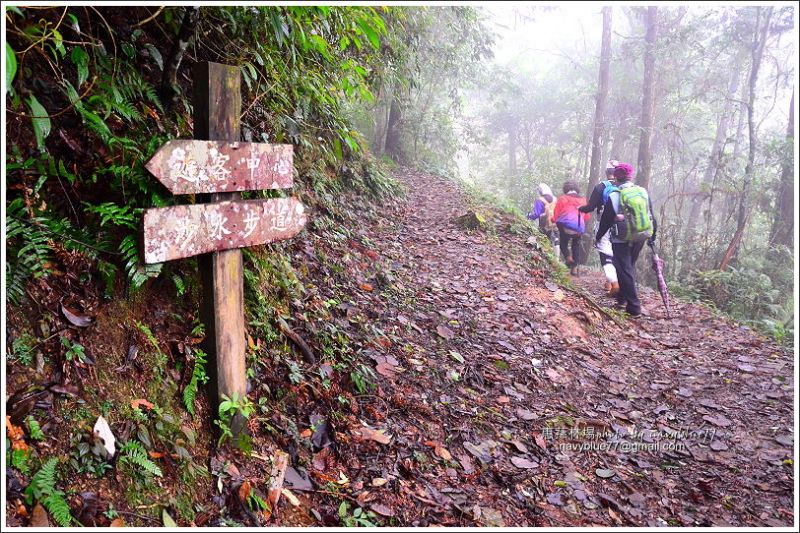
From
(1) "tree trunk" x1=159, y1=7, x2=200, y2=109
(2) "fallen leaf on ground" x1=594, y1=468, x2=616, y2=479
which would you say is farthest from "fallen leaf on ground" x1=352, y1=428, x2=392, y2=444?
(1) "tree trunk" x1=159, y1=7, x2=200, y2=109

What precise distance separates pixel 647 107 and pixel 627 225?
630 cm

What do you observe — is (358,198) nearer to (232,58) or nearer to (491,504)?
(232,58)

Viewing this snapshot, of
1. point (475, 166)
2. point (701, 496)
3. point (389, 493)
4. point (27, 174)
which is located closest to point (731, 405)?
point (701, 496)

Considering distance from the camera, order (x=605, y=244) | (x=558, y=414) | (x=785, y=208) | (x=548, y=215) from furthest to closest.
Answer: (x=548, y=215), (x=785, y=208), (x=605, y=244), (x=558, y=414)

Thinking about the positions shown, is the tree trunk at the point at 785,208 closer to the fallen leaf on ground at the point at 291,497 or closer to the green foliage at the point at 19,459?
the fallen leaf on ground at the point at 291,497

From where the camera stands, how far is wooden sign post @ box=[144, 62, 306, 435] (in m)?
2.34

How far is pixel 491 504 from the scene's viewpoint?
3094 millimetres

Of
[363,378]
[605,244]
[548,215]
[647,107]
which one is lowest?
[363,378]

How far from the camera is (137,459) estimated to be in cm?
233

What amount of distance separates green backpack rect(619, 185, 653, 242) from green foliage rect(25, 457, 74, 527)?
24.9 feet

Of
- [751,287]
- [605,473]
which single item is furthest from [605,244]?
[605,473]

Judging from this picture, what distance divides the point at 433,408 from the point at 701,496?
2059 mm

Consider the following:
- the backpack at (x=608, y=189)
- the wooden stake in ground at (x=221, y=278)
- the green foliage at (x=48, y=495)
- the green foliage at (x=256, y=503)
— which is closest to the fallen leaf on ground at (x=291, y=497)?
the green foliage at (x=256, y=503)

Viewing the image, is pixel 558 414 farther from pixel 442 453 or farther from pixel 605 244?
pixel 605 244
